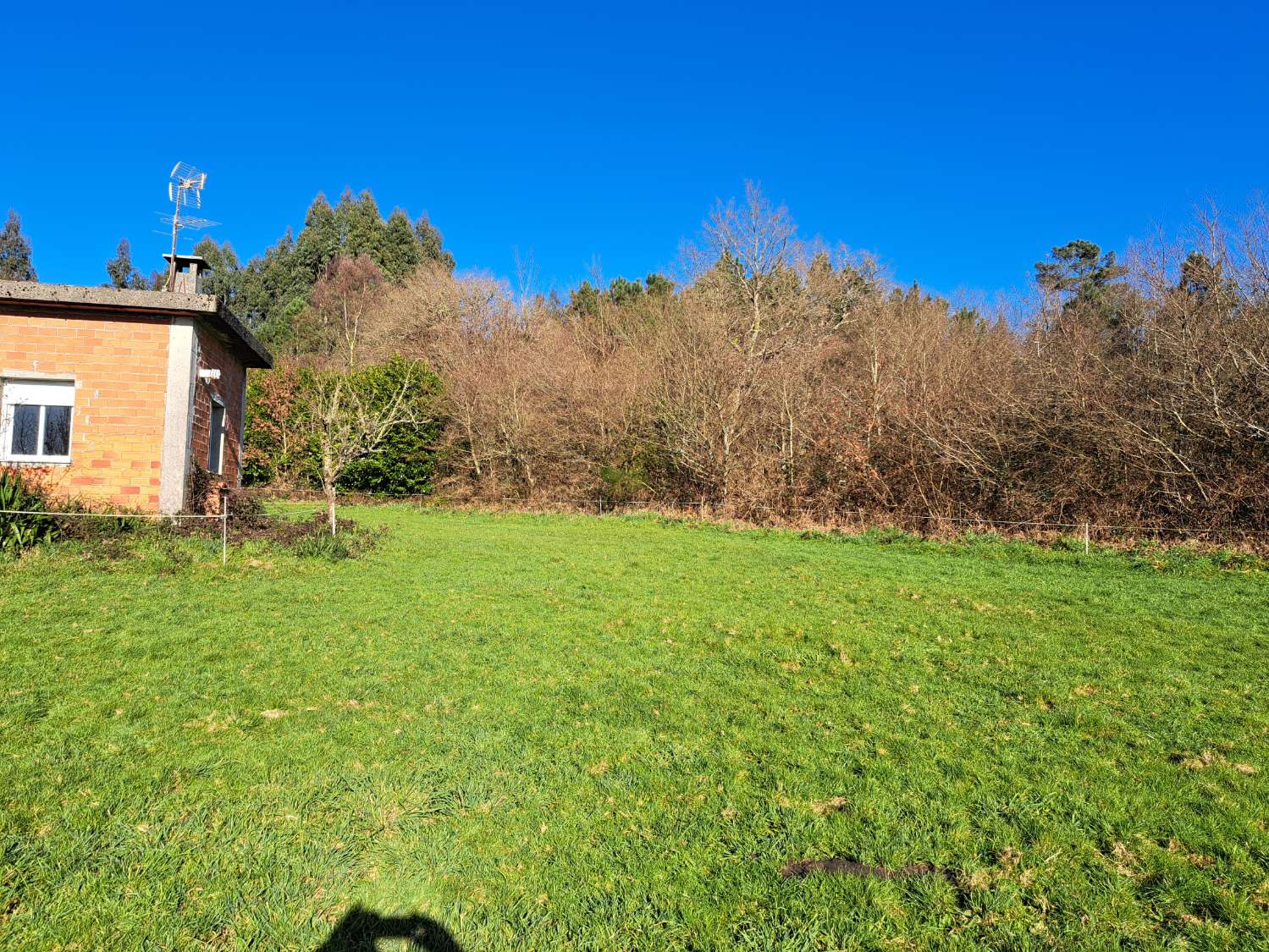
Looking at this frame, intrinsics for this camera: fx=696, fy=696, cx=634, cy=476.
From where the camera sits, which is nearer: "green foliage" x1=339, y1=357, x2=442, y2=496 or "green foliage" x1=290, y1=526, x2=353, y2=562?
"green foliage" x1=290, y1=526, x2=353, y2=562

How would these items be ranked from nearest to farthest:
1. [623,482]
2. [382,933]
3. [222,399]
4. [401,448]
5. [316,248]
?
[382,933] < [222,399] < [623,482] < [401,448] < [316,248]

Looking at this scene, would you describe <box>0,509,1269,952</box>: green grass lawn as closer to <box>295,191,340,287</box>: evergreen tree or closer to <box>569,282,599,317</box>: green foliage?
<box>569,282,599,317</box>: green foliage

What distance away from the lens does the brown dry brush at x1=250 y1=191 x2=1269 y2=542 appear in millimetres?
13961

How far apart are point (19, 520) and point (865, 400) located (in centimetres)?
1839

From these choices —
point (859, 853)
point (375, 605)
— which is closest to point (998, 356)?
point (375, 605)

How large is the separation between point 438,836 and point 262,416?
87.4 ft

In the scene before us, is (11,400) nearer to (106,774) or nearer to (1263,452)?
(106,774)

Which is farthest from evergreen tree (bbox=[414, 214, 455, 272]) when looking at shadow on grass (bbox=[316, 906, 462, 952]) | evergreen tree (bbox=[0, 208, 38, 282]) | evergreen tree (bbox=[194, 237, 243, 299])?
shadow on grass (bbox=[316, 906, 462, 952])

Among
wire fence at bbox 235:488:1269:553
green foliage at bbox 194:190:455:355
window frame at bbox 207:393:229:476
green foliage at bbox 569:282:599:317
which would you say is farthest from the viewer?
green foliage at bbox 194:190:455:355

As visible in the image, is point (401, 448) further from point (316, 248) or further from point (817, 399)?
point (316, 248)

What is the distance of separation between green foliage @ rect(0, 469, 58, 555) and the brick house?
690mm

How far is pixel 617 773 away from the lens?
3.75 metres

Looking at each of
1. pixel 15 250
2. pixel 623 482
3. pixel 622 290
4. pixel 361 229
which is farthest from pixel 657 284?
pixel 15 250

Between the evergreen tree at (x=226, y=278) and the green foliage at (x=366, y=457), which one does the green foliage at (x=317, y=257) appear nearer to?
the evergreen tree at (x=226, y=278)
